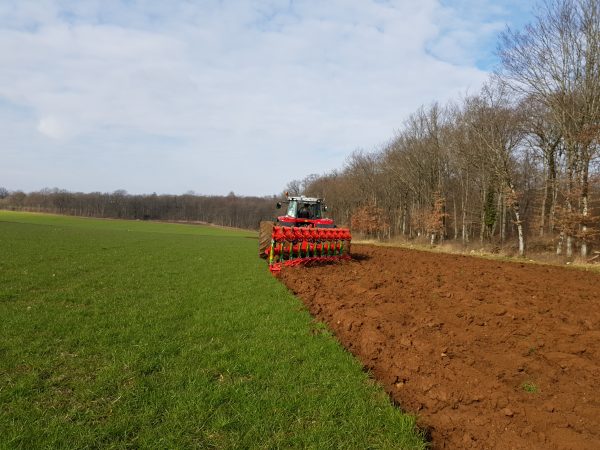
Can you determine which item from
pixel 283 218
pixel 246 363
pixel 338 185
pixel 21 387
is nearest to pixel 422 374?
pixel 246 363

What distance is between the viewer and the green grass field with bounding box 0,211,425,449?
9.71ft

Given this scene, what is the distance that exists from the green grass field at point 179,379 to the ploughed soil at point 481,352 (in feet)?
1.36

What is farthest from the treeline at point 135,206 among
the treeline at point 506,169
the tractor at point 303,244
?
the tractor at point 303,244

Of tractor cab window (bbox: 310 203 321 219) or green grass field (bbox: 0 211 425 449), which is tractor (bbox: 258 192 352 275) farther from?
green grass field (bbox: 0 211 425 449)

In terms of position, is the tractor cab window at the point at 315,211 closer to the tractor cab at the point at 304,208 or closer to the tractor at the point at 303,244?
the tractor cab at the point at 304,208

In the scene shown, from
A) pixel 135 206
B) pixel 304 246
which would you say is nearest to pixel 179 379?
pixel 304 246

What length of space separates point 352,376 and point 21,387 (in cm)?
329

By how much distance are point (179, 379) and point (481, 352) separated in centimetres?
357

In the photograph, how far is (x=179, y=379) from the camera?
3.85m

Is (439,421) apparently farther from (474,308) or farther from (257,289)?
(257,289)

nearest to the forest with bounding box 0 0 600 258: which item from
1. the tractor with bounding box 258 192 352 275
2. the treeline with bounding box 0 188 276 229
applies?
the tractor with bounding box 258 192 352 275

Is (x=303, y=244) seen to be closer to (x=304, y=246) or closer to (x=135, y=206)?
(x=304, y=246)

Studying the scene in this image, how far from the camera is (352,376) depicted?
405 centimetres

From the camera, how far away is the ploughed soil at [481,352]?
311 centimetres
